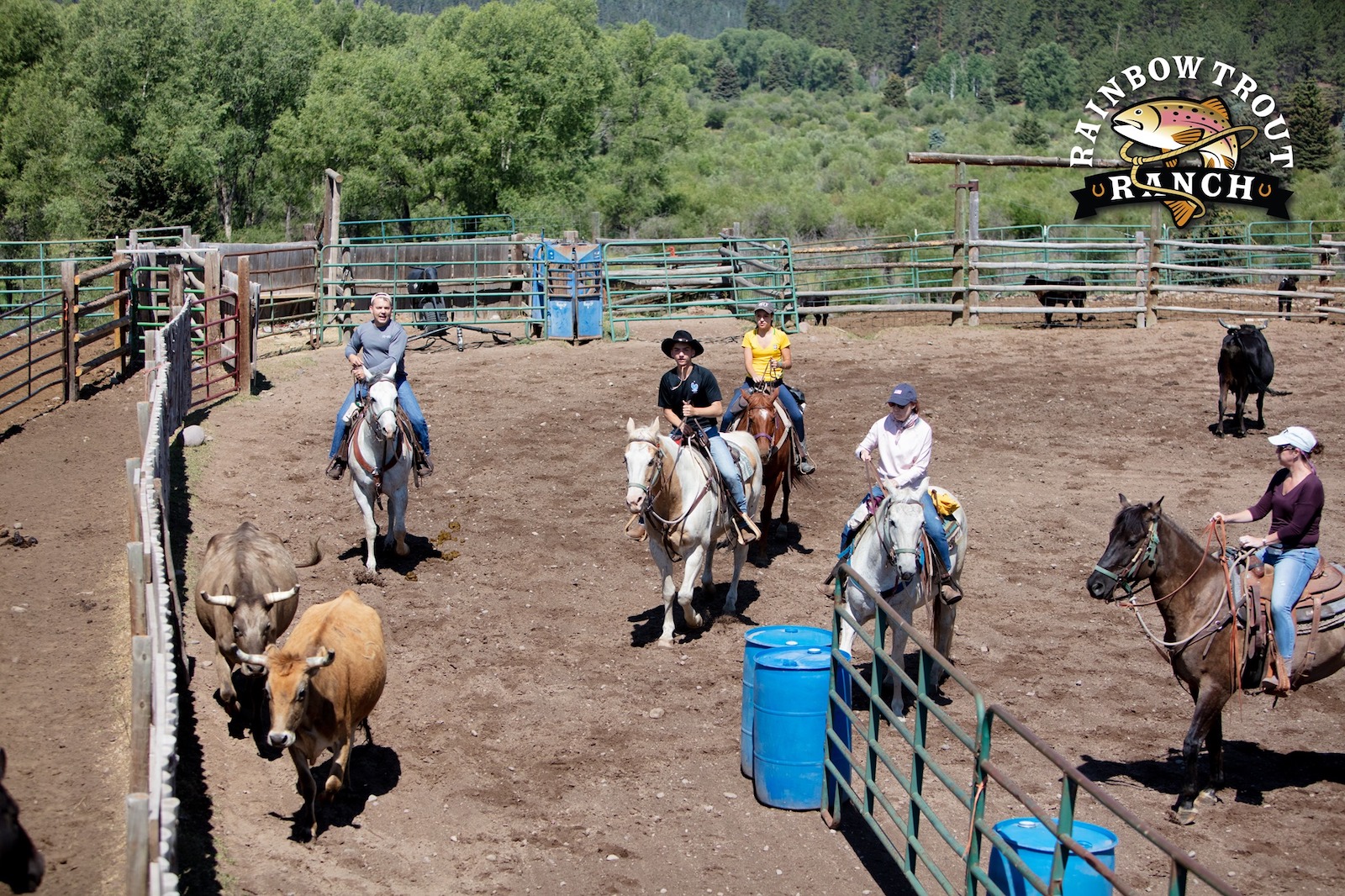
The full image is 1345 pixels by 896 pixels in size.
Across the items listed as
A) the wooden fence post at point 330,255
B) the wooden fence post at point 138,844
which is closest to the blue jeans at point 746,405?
the wooden fence post at point 138,844

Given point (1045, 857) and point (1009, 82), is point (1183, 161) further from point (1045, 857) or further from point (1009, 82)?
point (1009, 82)

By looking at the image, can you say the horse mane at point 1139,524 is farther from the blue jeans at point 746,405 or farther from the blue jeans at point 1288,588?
the blue jeans at point 746,405

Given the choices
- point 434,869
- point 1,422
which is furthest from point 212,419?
point 434,869

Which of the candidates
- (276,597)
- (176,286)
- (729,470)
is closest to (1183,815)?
(729,470)

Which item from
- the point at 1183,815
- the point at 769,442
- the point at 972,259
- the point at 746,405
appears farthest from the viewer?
the point at 972,259

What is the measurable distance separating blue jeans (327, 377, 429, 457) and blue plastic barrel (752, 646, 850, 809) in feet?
16.9

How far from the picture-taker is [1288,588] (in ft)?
24.3

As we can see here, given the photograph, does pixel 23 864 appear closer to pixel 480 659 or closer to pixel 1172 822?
pixel 480 659

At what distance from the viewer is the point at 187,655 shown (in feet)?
28.4

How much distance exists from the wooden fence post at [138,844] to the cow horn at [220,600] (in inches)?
117

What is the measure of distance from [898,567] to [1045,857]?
3.21 m

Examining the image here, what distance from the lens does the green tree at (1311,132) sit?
52.4 m

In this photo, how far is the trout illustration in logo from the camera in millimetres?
26969

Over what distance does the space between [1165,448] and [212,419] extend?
39.8ft
